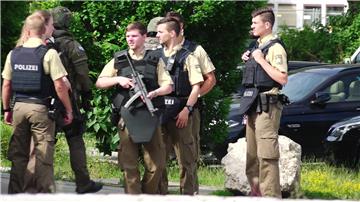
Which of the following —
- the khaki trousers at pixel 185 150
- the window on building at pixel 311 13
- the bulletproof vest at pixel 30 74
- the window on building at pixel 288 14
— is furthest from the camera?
the window on building at pixel 288 14

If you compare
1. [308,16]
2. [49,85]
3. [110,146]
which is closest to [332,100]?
[110,146]

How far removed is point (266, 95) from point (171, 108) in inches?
35.7

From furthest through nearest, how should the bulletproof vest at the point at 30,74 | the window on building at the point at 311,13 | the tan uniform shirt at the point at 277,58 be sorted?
the window on building at the point at 311,13
the tan uniform shirt at the point at 277,58
the bulletproof vest at the point at 30,74

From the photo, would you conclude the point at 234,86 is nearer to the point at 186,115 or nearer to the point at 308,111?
the point at 308,111

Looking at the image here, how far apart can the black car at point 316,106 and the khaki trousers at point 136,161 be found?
4.16 meters

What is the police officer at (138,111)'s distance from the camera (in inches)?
283

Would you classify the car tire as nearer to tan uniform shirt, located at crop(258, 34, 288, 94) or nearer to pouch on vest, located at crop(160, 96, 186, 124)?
tan uniform shirt, located at crop(258, 34, 288, 94)

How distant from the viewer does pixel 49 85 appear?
7160mm

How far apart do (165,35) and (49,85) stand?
4.20 feet

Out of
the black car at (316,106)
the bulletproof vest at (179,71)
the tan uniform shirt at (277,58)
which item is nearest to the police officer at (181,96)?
the bulletproof vest at (179,71)

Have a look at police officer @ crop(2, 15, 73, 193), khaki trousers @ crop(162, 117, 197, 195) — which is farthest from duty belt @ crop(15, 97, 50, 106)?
khaki trousers @ crop(162, 117, 197, 195)

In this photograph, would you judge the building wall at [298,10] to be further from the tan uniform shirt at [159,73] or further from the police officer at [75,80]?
the tan uniform shirt at [159,73]

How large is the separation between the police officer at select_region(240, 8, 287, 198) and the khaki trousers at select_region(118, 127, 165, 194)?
0.90m

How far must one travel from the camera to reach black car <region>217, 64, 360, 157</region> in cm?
1188
